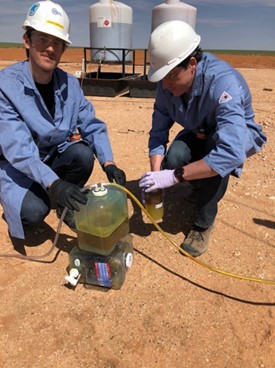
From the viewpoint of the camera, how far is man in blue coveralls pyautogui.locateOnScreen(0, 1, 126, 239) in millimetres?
2322

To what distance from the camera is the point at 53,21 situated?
2.30 meters

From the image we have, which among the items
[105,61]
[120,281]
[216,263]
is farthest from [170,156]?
[105,61]

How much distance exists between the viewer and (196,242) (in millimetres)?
2643

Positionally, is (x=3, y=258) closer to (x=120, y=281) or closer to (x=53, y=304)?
(x=53, y=304)

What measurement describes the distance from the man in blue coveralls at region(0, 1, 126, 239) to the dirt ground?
1.57ft

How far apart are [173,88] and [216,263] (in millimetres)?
1296

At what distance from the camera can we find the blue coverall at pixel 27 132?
2355 mm

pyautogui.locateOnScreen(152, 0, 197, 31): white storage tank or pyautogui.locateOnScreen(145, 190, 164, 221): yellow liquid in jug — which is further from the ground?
→ pyautogui.locateOnScreen(152, 0, 197, 31): white storage tank

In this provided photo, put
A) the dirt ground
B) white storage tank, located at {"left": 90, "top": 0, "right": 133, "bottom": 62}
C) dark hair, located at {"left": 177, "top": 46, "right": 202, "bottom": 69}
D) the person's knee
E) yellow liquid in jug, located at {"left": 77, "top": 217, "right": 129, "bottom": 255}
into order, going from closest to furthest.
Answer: the dirt ground, yellow liquid in jug, located at {"left": 77, "top": 217, "right": 129, "bottom": 255}, dark hair, located at {"left": 177, "top": 46, "right": 202, "bottom": 69}, the person's knee, white storage tank, located at {"left": 90, "top": 0, "right": 133, "bottom": 62}

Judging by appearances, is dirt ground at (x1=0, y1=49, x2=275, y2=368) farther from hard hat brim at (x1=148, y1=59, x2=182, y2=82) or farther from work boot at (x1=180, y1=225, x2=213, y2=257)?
hard hat brim at (x1=148, y1=59, x2=182, y2=82)

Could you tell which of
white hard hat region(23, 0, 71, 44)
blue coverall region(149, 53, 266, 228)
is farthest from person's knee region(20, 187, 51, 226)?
white hard hat region(23, 0, 71, 44)

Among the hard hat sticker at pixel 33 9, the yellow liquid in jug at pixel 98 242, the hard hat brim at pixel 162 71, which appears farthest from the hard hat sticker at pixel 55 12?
the yellow liquid in jug at pixel 98 242

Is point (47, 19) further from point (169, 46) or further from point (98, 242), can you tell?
point (98, 242)

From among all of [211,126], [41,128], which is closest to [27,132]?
[41,128]
